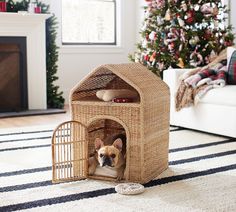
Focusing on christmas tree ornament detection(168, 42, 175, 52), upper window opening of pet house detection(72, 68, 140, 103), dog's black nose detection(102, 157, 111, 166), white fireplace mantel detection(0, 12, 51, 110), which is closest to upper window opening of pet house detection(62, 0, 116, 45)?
white fireplace mantel detection(0, 12, 51, 110)

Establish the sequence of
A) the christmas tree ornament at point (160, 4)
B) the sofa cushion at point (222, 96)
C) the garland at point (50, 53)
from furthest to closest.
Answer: the garland at point (50, 53), the christmas tree ornament at point (160, 4), the sofa cushion at point (222, 96)

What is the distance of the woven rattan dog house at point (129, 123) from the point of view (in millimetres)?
2205

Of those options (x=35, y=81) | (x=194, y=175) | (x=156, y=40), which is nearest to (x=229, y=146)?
(x=194, y=175)

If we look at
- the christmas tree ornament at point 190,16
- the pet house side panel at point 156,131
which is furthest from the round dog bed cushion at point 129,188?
the christmas tree ornament at point 190,16

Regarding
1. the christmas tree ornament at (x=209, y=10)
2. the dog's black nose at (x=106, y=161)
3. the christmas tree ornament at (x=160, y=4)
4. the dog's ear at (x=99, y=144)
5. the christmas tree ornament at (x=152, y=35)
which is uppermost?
the christmas tree ornament at (x=160, y=4)

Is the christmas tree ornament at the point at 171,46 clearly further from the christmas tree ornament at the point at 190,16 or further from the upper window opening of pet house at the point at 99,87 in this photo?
the upper window opening of pet house at the point at 99,87

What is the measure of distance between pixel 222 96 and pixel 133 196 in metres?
1.62

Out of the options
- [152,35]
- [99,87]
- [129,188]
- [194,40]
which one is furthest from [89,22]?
[129,188]

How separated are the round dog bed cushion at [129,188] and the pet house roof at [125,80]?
435 millimetres

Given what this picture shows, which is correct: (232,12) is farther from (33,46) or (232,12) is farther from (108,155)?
(108,155)

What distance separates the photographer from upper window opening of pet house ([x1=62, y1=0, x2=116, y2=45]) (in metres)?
6.20

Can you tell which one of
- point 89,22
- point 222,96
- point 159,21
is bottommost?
point 222,96

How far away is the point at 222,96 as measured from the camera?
3385mm

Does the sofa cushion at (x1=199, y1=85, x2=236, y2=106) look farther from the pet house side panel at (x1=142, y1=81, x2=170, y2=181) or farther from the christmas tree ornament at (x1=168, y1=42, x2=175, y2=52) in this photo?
the christmas tree ornament at (x1=168, y1=42, x2=175, y2=52)
